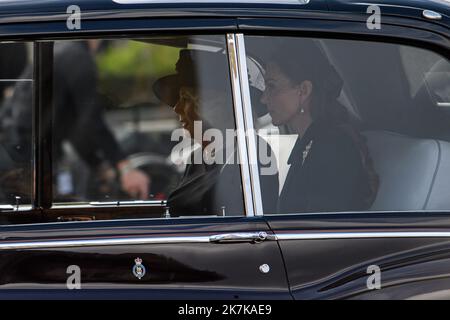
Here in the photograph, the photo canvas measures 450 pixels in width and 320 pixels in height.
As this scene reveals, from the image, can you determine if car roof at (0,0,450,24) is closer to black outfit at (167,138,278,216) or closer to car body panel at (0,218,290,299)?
black outfit at (167,138,278,216)

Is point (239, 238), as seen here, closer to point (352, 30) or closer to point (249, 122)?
point (249, 122)

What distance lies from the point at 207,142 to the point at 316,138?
0.37 meters

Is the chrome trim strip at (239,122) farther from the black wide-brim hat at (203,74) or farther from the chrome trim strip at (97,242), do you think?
the chrome trim strip at (97,242)

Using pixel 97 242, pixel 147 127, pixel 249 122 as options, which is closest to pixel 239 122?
pixel 249 122

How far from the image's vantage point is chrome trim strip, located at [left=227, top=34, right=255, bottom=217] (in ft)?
9.95

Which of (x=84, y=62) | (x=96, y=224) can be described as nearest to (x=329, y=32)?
(x=96, y=224)

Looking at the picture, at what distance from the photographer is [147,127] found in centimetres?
1163

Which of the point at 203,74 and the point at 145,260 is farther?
the point at 203,74

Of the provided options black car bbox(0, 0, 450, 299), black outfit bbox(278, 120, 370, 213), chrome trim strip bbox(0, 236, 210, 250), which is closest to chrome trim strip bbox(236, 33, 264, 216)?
black car bbox(0, 0, 450, 299)

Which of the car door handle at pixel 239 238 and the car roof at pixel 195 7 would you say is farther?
the car roof at pixel 195 7

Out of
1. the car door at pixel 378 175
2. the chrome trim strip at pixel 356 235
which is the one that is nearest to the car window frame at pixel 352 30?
the car door at pixel 378 175

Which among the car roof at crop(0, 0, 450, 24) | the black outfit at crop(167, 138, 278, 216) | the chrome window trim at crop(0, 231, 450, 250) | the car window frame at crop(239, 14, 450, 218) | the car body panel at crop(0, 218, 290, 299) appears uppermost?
the car roof at crop(0, 0, 450, 24)

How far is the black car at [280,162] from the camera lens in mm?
2934
